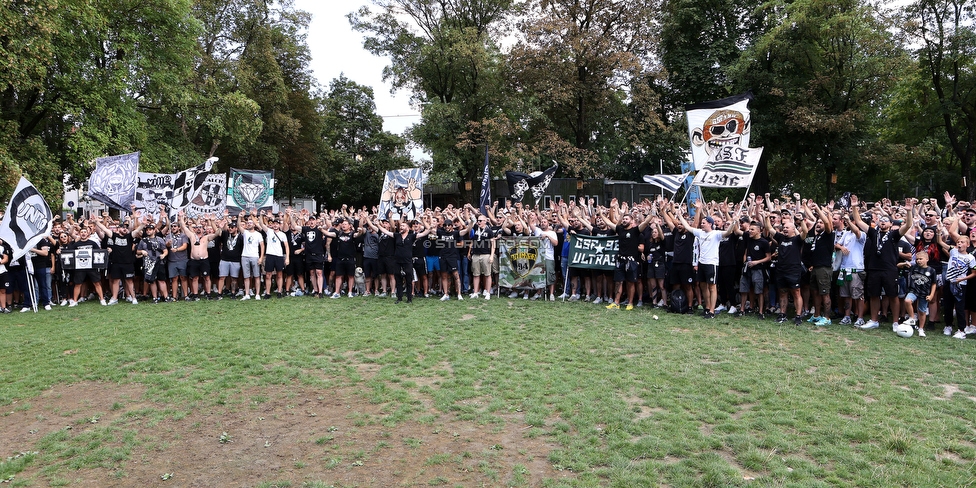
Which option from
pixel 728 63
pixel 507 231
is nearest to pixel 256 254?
pixel 507 231

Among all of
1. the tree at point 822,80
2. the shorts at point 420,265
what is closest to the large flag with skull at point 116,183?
the shorts at point 420,265

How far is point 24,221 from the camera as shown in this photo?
13.0 metres

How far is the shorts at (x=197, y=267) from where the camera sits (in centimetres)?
1470

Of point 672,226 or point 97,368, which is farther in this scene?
point 672,226

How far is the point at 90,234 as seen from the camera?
14.5 metres

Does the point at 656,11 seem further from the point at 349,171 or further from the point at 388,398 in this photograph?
the point at 388,398

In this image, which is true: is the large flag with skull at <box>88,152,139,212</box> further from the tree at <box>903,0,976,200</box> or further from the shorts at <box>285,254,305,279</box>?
the tree at <box>903,0,976,200</box>

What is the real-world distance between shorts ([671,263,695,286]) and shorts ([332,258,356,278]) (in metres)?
7.76

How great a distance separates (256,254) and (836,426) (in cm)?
1288

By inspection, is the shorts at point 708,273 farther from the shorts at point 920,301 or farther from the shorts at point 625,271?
the shorts at point 920,301

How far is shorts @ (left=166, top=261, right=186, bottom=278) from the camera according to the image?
47.8 ft

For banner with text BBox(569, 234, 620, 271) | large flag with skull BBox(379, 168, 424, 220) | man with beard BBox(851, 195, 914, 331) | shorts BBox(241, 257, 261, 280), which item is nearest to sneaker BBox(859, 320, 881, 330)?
man with beard BBox(851, 195, 914, 331)

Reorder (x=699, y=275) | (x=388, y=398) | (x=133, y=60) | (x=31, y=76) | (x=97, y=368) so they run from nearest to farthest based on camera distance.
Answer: (x=388, y=398) → (x=97, y=368) → (x=699, y=275) → (x=31, y=76) → (x=133, y=60)

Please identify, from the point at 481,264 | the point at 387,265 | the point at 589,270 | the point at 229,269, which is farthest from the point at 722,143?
the point at 229,269
